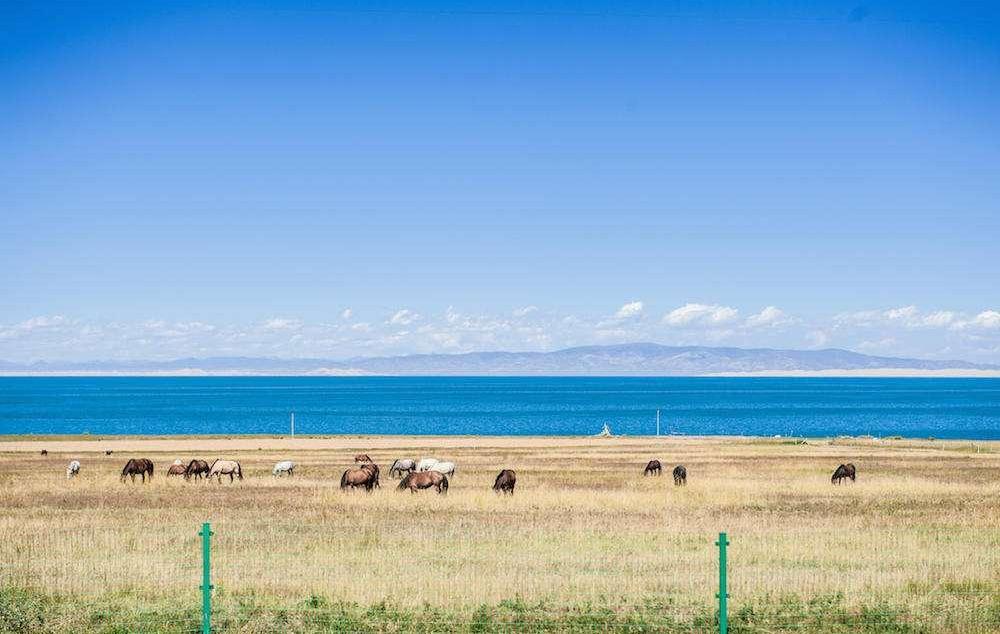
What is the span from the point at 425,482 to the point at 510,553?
651 inches

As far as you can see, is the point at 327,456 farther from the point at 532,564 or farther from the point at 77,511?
the point at 532,564

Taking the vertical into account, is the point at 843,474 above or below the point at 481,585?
below

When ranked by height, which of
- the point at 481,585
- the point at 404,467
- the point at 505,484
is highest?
the point at 481,585

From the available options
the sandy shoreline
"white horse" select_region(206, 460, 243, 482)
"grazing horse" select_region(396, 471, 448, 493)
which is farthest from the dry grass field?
the sandy shoreline

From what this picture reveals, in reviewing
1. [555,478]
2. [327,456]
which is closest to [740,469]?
[555,478]

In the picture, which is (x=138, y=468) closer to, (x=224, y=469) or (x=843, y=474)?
(x=224, y=469)

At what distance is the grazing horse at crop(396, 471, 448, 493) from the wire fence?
13300mm

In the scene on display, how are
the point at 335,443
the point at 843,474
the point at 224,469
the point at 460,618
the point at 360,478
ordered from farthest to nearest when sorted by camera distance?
the point at 335,443, the point at 224,469, the point at 843,474, the point at 360,478, the point at 460,618

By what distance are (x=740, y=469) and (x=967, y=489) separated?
48.0 feet

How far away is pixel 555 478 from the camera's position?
49.2 meters

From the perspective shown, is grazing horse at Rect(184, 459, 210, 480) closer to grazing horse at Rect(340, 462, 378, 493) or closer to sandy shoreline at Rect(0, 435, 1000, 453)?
grazing horse at Rect(340, 462, 378, 493)

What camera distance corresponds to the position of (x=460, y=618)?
17.2 metres

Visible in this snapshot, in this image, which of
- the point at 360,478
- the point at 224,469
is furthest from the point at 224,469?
the point at 360,478

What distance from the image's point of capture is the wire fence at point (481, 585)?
16641 millimetres
